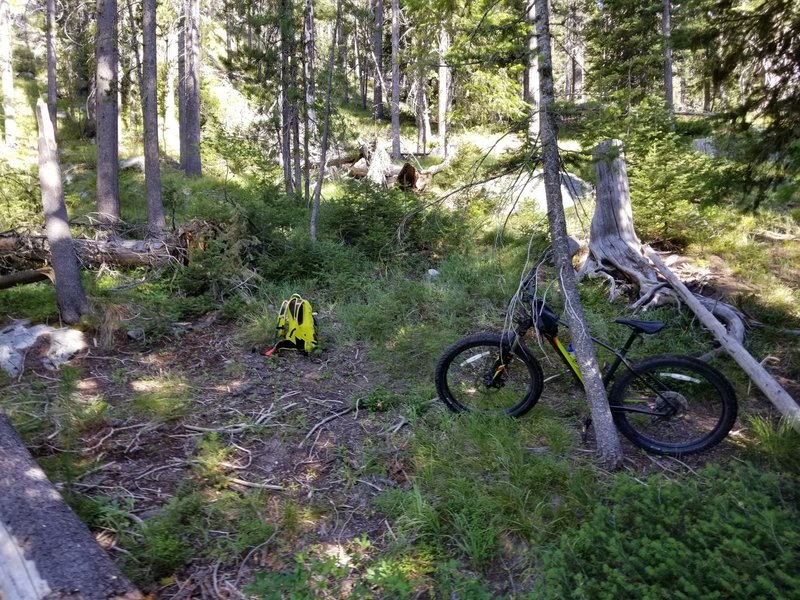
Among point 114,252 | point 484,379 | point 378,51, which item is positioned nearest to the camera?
point 484,379

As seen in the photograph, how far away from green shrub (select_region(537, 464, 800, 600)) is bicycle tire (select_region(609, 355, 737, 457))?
1.04 meters

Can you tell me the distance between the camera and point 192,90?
17.8m

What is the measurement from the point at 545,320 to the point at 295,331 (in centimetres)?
327

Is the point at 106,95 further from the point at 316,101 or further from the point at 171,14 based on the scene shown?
the point at 171,14

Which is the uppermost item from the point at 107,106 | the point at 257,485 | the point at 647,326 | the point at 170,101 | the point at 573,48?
the point at 170,101

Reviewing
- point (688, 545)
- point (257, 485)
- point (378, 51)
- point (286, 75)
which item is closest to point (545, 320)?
point (688, 545)

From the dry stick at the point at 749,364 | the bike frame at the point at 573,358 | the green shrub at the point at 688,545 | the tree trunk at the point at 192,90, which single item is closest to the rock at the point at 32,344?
the bike frame at the point at 573,358

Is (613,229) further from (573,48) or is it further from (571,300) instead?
(571,300)

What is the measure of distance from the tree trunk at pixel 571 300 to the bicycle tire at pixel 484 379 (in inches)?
24.8

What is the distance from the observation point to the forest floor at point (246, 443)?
3.43 meters

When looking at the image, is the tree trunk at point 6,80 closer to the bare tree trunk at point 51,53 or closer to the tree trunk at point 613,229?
the bare tree trunk at point 51,53

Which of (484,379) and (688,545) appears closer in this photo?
(688,545)

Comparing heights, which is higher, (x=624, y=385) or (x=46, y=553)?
(x=624, y=385)

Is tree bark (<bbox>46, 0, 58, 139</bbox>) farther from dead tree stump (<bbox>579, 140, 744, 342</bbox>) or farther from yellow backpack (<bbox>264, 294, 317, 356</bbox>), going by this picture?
dead tree stump (<bbox>579, 140, 744, 342</bbox>)
